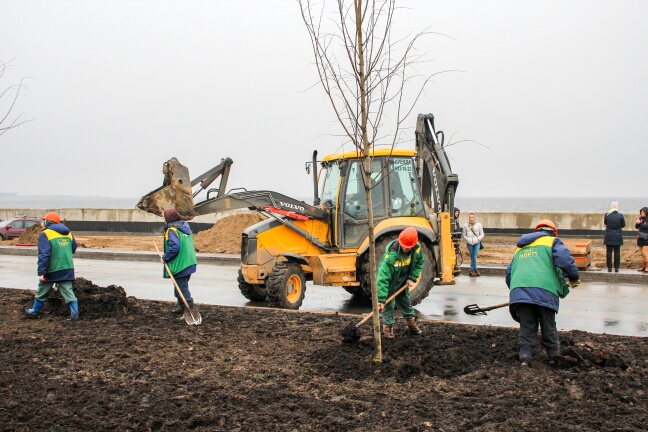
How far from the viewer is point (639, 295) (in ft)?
43.2

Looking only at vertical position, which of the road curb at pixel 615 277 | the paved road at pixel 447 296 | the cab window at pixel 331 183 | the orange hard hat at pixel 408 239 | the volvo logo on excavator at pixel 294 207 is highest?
the cab window at pixel 331 183

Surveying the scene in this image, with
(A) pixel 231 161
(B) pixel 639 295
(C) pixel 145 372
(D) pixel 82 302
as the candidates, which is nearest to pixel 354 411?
(C) pixel 145 372

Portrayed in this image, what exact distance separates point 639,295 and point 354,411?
9894mm

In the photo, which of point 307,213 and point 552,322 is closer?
point 552,322

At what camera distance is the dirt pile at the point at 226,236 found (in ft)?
78.3

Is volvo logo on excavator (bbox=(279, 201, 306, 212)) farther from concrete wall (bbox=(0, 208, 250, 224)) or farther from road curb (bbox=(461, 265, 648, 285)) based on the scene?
concrete wall (bbox=(0, 208, 250, 224))

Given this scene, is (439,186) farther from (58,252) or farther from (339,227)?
(58,252)

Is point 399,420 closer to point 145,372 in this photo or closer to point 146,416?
point 146,416

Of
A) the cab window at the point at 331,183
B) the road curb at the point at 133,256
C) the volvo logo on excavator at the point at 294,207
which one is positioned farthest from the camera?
the road curb at the point at 133,256

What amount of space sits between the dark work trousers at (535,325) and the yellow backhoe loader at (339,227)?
4.35 metres

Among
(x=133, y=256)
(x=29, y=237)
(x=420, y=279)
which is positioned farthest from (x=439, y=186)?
(x=29, y=237)

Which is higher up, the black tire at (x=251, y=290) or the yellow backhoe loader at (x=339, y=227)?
the yellow backhoe loader at (x=339, y=227)

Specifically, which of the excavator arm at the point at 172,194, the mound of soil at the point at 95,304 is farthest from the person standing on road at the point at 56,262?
the excavator arm at the point at 172,194

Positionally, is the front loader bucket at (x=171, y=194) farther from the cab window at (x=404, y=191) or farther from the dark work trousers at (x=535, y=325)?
the dark work trousers at (x=535, y=325)
